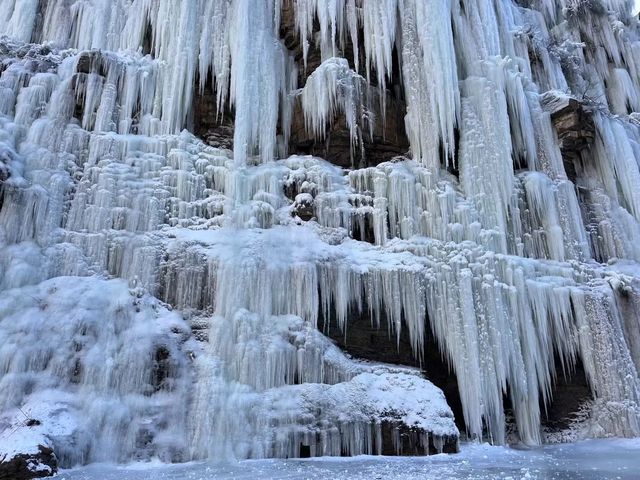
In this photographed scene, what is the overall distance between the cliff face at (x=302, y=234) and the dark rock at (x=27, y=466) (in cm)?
57

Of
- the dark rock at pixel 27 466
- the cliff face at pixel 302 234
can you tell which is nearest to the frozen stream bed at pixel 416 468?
the dark rock at pixel 27 466

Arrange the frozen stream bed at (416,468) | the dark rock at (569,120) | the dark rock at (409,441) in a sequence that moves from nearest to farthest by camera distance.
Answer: the frozen stream bed at (416,468) < the dark rock at (409,441) < the dark rock at (569,120)

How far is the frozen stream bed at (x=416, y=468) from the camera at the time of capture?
6.40 metres

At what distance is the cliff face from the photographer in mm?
9109

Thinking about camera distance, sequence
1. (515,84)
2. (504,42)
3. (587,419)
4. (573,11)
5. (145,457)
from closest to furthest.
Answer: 1. (145,457)
2. (587,419)
3. (515,84)
4. (504,42)
5. (573,11)

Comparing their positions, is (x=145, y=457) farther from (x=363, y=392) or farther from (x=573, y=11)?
(x=573, y=11)

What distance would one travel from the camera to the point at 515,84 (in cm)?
1454

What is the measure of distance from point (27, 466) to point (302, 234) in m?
6.48

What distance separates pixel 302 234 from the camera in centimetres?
1156

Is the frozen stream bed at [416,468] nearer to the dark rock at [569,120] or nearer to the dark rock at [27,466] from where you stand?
Result: the dark rock at [27,466]

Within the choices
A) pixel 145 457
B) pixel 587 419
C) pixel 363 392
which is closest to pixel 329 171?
pixel 363 392

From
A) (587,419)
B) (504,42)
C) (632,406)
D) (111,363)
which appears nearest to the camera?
(111,363)

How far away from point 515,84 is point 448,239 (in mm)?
5491

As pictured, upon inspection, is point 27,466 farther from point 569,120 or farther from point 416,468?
point 569,120
